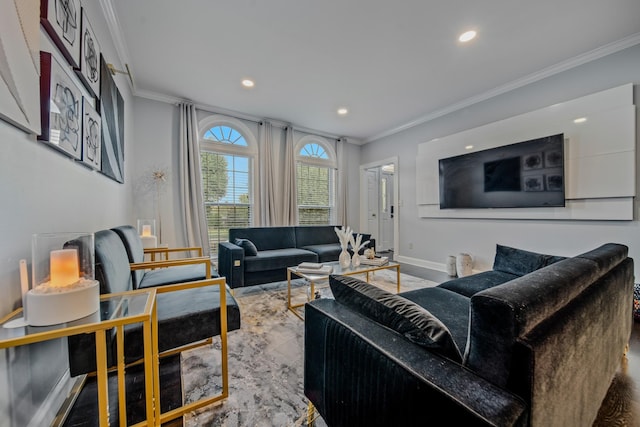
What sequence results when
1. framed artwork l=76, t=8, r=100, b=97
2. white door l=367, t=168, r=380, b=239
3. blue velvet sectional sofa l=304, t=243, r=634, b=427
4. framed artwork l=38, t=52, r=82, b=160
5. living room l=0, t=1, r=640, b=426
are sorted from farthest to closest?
1. white door l=367, t=168, r=380, b=239
2. framed artwork l=76, t=8, r=100, b=97
3. framed artwork l=38, t=52, r=82, b=160
4. living room l=0, t=1, r=640, b=426
5. blue velvet sectional sofa l=304, t=243, r=634, b=427

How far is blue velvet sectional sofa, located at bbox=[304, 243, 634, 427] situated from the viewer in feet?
1.92

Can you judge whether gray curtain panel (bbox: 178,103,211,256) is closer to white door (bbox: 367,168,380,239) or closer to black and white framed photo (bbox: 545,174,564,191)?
white door (bbox: 367,168,380,239)

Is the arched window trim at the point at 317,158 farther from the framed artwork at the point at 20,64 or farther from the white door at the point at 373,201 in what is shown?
the framed artwork at the point at 20,64

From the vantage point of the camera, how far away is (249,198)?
4492mm

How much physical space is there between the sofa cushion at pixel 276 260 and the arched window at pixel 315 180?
1.73m

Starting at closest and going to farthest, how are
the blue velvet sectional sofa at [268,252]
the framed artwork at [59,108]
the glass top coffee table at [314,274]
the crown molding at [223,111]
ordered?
1. the framed artwork at [59,108]
2. the glass top coffee table at [314,274]
3. the blue velvet sectional sofa at [268,252]
4. the crown molding at [223,111]

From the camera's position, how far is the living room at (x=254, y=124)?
3.26ft

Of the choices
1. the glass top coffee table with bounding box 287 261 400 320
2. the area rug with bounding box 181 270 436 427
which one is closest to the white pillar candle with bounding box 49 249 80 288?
the area rug with bounding box 181 270 436 427

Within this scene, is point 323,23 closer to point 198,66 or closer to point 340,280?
point 198,66

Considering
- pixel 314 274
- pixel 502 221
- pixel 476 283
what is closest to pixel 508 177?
pixel 502 221

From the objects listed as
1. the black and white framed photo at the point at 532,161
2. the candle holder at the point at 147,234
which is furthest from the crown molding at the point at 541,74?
the candle holder at the point at 147,234

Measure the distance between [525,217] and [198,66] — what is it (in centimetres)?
454

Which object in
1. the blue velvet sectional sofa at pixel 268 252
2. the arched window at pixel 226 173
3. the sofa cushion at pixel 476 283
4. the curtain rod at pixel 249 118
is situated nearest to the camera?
the sofa cushion at pixel 476 283

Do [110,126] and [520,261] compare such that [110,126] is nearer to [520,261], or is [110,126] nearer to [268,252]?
[268,252]
